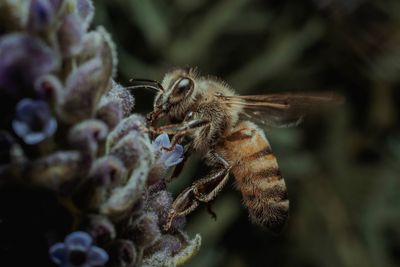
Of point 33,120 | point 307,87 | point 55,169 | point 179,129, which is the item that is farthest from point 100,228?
point 307,87

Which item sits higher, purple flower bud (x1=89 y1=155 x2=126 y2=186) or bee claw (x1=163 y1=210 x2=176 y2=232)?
purple flower bud (x1=89 y1=155 x2=126 y2=186)

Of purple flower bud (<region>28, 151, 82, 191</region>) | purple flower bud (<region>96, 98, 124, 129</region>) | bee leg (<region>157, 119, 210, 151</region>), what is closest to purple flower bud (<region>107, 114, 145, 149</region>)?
purple flower bud (<region>96, 98, 124, 129</region>)

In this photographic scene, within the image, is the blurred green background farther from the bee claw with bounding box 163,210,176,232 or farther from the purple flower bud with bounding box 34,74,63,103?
the purple flower bud with bounding box 34,74,63,103

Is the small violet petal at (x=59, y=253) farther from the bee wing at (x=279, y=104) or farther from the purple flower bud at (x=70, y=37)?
the bee wing at (x=279, y=104)

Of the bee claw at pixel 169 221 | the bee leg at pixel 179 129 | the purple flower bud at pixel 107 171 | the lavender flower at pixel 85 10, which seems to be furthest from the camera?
the bee leg at pixel 179 129

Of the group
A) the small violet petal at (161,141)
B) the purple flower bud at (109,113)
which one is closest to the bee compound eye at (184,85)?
the small violet petal at (161,141)

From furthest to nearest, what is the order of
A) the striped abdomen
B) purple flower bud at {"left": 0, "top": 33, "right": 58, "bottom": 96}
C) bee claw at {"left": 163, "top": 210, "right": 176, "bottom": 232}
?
the striped abdomen, bee claw at {"left": 163, "top": 210, "right": 176, "bottom": 232}, purple flower bud at {"left": 0, "top": 33, "right": 58, "bottom": 96}
